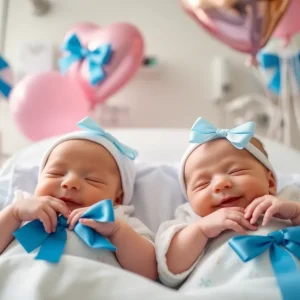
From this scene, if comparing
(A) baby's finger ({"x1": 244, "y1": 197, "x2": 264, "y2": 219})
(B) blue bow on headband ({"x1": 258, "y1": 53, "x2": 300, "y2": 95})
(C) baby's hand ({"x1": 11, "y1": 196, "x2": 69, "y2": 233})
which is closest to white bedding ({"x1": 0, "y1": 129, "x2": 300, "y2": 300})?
(C) baby's hand ({"x1": 11, "y1": 196, "x2": 69, "y2": 233})

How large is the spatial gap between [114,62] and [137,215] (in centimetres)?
85

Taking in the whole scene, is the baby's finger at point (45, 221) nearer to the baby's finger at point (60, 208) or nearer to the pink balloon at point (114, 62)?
the baby's finger at point (60, 208)

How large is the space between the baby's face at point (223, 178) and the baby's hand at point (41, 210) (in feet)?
1.07

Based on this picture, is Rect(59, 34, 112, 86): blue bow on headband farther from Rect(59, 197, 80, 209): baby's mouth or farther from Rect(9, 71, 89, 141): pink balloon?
Rect(59, 197, 80, 209): baby's mouth

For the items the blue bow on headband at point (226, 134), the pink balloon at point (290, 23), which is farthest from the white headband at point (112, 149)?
the pink balloon at point (290, 23)

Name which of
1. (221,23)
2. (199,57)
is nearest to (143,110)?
Result: (199,57)

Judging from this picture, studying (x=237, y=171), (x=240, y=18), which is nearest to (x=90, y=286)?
(x=237, y=171)

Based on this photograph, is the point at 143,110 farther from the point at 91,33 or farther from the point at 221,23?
the point at 221,23

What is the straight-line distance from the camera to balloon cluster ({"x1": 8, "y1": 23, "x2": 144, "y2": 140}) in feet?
5.98

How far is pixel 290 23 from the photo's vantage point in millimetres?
Result: 1848

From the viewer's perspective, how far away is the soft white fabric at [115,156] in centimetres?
125

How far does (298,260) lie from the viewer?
36.7 inches

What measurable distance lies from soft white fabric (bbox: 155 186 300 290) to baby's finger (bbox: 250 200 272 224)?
0.09 feet

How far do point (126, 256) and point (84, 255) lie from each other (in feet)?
0.30
